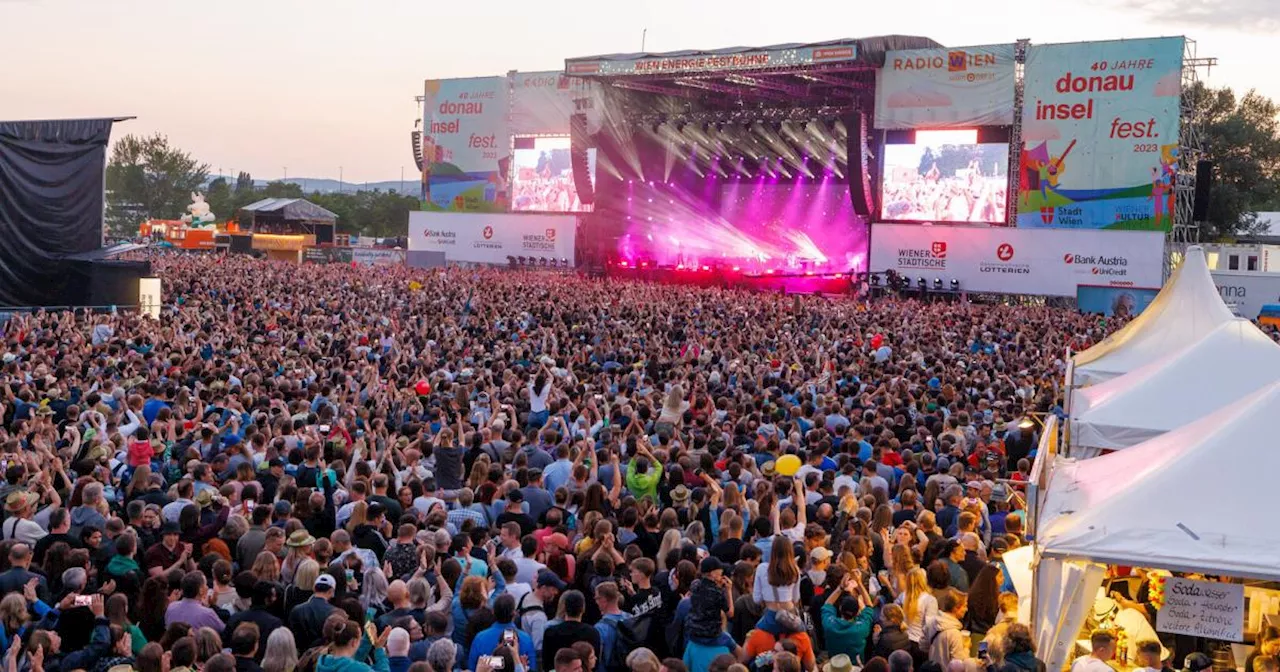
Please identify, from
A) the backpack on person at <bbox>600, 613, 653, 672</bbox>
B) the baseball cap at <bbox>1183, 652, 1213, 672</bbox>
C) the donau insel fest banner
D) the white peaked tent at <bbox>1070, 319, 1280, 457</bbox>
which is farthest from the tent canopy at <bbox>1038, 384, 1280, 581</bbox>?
the donau insel fest banner

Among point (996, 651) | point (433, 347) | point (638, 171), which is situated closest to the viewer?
point (996, 651)

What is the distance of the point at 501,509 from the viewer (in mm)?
8141

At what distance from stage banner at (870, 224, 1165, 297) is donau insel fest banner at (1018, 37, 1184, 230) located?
1.36 feet

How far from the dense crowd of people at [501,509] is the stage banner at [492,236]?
2741 centimetres

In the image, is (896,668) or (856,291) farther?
(856,291)

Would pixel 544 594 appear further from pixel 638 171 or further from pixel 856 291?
pixel 638 171

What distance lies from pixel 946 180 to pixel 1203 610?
3066 centimetres

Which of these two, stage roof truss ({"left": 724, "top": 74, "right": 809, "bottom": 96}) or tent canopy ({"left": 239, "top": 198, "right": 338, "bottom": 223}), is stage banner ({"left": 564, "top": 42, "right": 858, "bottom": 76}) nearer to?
stage roof truss ({"left": 724, "top": 74, "right": 809, "bottom": 96})

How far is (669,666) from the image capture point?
492 cm

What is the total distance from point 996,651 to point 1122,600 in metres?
1.63

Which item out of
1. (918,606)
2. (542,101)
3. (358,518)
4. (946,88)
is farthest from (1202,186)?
(358,518)

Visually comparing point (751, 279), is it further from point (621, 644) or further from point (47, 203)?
point (621, 644)

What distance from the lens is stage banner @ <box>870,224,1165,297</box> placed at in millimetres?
33719

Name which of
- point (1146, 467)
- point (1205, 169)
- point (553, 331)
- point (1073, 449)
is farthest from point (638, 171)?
point (1146, 467)
